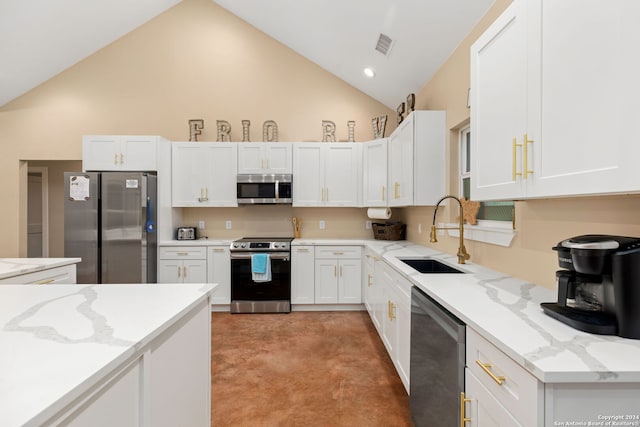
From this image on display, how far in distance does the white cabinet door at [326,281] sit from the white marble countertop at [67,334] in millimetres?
2464

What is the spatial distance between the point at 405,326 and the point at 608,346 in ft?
3.96

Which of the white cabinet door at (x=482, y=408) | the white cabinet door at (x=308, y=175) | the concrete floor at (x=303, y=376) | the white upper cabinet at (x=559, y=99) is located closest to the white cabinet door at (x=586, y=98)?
the white upper cabinet at (x=559, y=99)

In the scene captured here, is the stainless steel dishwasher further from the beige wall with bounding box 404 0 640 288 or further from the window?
the window

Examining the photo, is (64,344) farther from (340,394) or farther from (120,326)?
(340,394)

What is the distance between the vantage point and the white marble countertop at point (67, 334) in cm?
65

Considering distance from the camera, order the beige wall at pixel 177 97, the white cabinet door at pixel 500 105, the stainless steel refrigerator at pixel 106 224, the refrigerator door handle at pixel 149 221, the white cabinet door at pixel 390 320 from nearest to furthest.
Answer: the white cabinet door at pixel 500 105 → the white cabinet door at pixel 390 320 → the stainless steel refrigerator at pixel 106 224 → the refrigerator door handle at pixel 149 221 → the beige wall at pixel 177 97

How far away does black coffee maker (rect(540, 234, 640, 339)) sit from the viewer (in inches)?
35.5

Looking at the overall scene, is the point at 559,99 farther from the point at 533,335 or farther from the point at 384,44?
the point at 384,44

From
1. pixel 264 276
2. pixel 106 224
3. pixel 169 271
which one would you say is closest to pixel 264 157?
pixel 264 276

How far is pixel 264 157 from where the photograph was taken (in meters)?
4.21

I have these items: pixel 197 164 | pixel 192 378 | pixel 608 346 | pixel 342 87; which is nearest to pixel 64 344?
pixel 192 378

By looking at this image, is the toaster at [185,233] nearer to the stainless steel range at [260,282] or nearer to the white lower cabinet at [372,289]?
the stainless steel range at [260,282]

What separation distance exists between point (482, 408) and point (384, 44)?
3204 mm

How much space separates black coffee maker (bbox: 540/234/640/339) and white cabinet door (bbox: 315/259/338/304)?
299 cm
